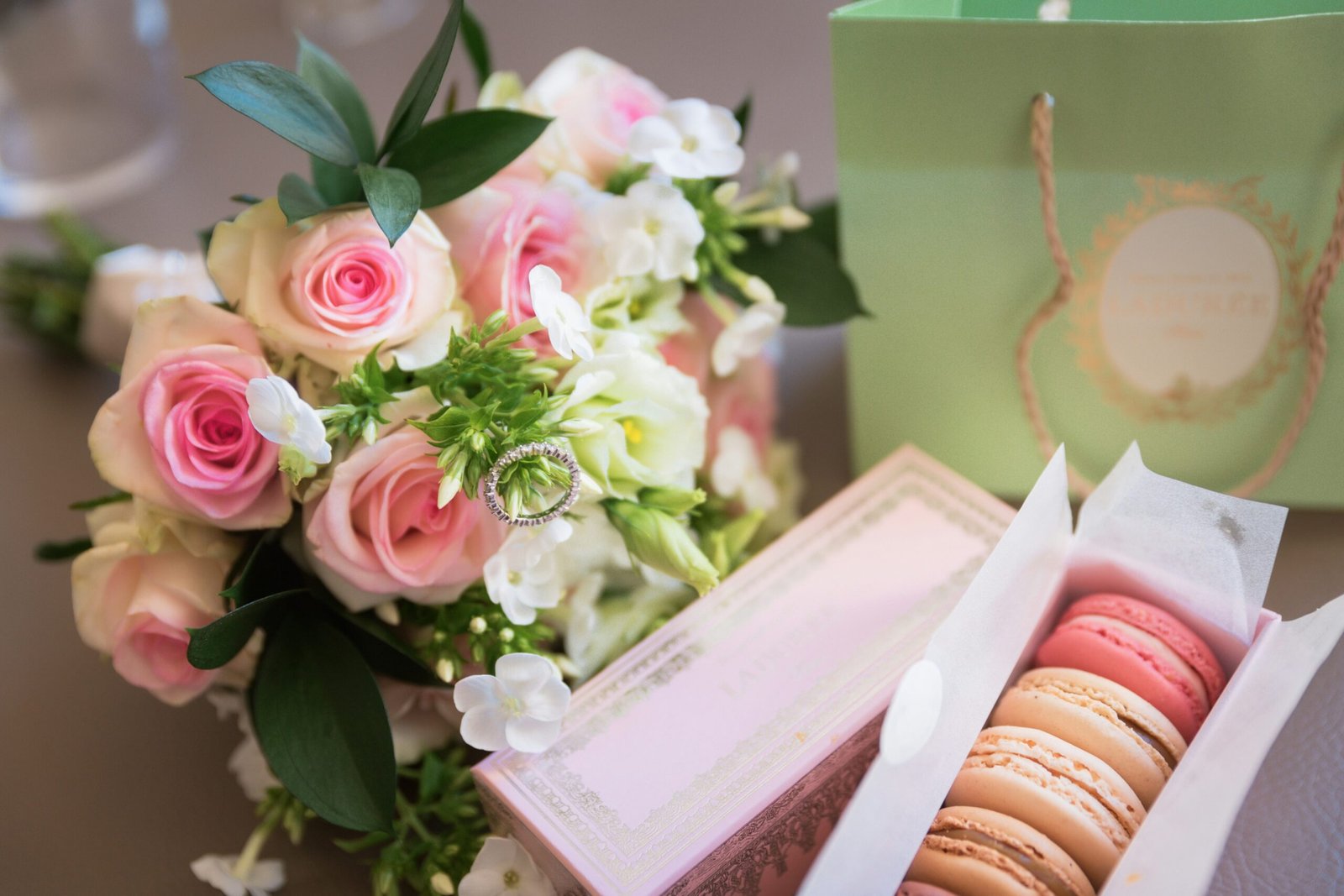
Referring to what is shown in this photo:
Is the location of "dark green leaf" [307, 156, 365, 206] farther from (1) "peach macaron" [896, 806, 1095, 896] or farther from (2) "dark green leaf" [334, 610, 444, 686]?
(1) "peach macaron" [896, 806, 1095, 896]

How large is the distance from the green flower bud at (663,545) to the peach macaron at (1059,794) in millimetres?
162

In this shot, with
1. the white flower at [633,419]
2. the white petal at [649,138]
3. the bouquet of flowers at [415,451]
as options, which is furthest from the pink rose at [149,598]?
the white petal at [649,138]

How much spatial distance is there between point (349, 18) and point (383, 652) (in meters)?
0.94

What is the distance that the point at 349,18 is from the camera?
4.34ft

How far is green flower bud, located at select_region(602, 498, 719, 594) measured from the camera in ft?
2.00

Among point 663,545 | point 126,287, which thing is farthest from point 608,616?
point 126,287

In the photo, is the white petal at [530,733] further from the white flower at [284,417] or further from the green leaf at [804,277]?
the green leaf at [804,277]

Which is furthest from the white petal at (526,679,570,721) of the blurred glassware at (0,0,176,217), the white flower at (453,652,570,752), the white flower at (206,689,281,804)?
the blurred glassware at (0,0,176,217)

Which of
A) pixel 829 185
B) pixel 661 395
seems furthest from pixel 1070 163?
pixel 829 185

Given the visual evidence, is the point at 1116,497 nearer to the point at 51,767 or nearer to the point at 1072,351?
the point at 1072,351

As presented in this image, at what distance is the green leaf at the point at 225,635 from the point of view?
0.57 m

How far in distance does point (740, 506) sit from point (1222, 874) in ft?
1.14

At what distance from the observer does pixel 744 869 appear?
582 millimetres

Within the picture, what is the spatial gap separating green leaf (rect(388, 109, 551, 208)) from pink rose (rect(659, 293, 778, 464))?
0.15 metres
